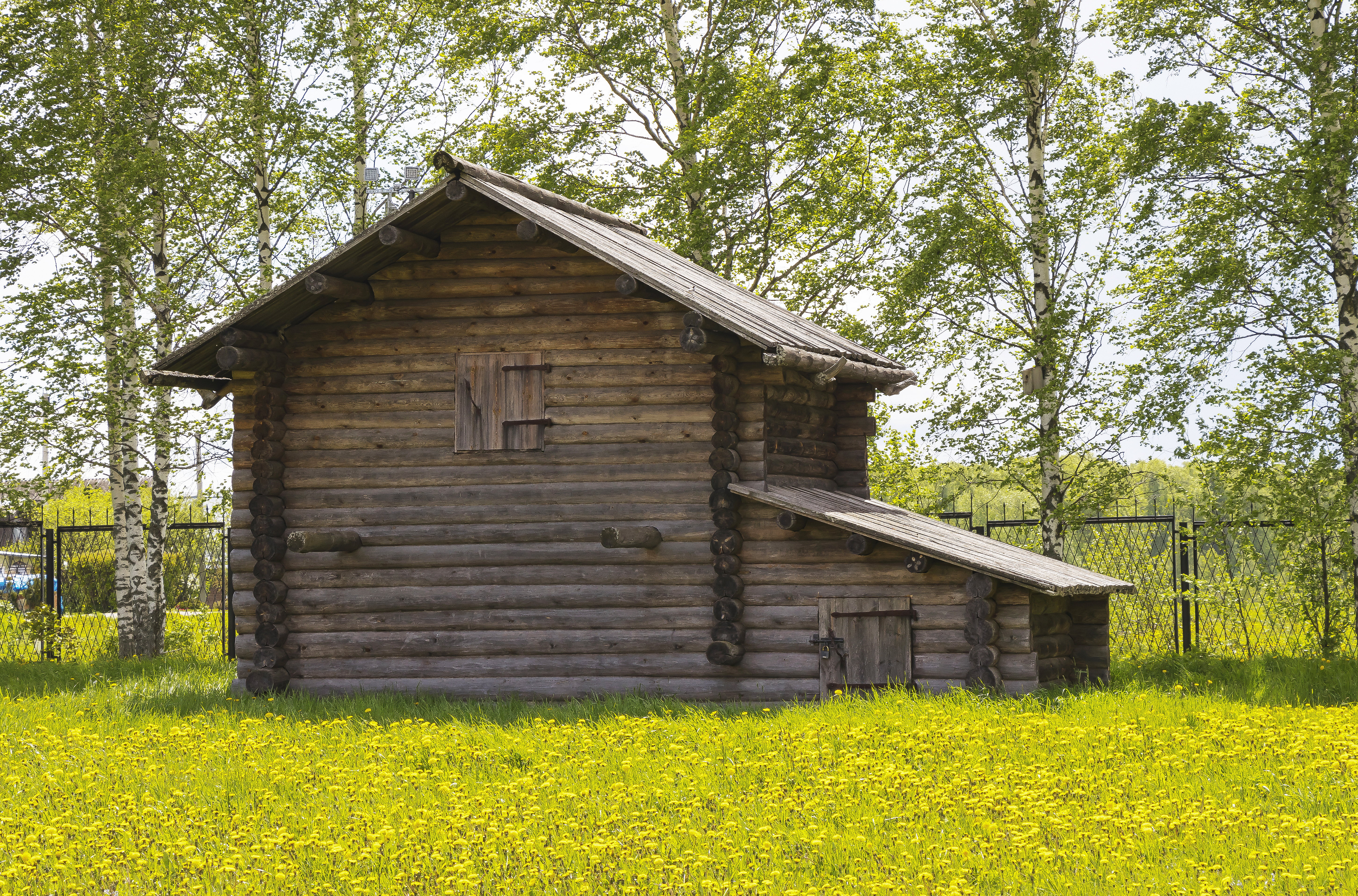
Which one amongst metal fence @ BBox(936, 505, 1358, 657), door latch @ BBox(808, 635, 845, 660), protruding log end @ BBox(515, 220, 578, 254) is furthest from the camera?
metal fence @ BBox(936, 505, 1358, 657)

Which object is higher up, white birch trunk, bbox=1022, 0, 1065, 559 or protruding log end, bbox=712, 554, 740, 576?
white birch trunk, bbox=1022, 0, 1065, 559

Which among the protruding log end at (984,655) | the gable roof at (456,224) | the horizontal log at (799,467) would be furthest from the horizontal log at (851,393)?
the protruding log end at (984,655)

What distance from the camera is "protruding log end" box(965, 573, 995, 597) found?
11.3 metres

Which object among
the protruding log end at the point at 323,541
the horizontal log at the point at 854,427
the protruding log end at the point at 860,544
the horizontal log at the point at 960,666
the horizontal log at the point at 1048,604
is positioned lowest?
the horizontal log at the point at 960,666

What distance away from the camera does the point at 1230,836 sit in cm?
632

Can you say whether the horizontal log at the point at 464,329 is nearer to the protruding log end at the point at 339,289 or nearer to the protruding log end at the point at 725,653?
the protruding log end at the point at 339,289

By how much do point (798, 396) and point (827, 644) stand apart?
2853 mm

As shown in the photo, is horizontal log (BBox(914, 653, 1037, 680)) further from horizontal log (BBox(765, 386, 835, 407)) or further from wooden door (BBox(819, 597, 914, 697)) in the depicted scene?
horizontal log (BBox(765, 386, 835, 407))

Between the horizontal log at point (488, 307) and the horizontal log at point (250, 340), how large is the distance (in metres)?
0.42

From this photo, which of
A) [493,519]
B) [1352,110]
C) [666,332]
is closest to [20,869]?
[493,519]

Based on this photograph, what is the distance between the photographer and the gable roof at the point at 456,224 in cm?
1173

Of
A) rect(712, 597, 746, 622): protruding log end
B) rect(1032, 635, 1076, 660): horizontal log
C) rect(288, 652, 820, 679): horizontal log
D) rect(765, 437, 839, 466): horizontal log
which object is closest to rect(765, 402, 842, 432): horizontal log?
rect(765, 437, 839, 466): horizontal log

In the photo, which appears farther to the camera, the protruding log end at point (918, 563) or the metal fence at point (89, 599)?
the metal fence at point (89, 599)

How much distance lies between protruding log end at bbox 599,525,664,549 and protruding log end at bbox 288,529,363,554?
8.63 feet
